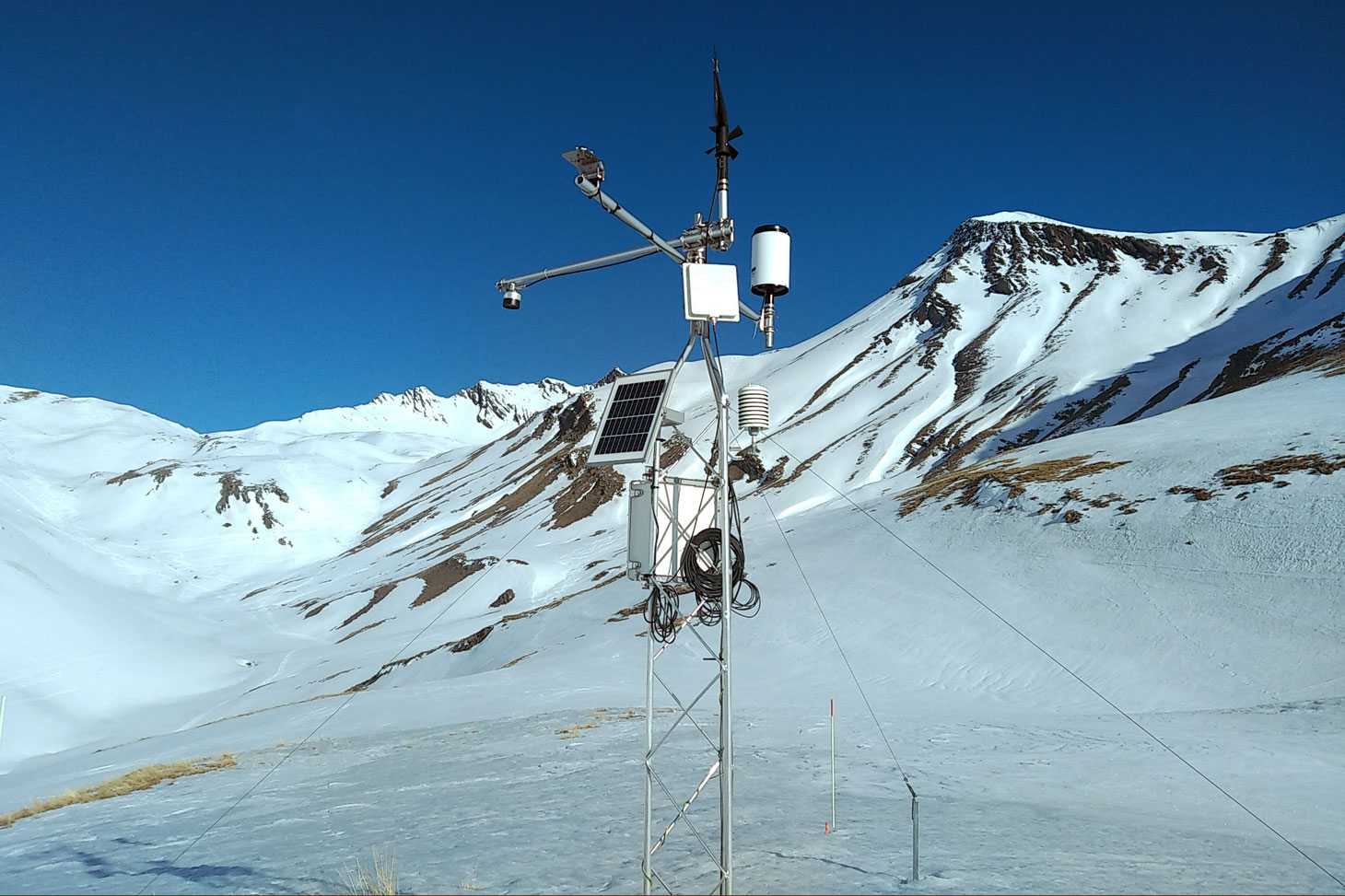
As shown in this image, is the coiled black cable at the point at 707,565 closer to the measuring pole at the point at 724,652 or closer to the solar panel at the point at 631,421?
the measuring pole at the point at 724,652

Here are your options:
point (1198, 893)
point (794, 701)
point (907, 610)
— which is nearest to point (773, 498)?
point (907, 610)

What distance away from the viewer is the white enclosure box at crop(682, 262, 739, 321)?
7801mm

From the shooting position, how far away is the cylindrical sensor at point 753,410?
8227mm

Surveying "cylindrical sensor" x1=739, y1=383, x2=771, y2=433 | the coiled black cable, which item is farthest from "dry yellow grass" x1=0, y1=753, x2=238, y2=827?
"cylindrical sensor" x1=739, y1=383, x2=771, y2=433

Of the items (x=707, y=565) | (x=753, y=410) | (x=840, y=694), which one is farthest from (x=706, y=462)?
(x=840, y=694)

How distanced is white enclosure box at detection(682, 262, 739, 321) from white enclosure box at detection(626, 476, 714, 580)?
5.86ft

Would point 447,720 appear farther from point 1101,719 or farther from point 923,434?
A: point 923,434

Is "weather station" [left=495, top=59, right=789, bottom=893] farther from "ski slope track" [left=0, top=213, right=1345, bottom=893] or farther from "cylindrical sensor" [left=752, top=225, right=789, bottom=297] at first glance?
"ski slope track" [left=0, top=213, right=1345, bottom=893]

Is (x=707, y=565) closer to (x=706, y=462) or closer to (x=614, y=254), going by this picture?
(x=706, y=462)

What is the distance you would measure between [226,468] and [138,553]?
5395 cm

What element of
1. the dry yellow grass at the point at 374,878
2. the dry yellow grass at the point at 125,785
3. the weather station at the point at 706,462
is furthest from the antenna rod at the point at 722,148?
the dry yellow grass at the point at 125,785

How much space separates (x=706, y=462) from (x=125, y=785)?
14.5 m

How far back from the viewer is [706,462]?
8.40 metres

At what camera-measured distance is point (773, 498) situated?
77.6 m
